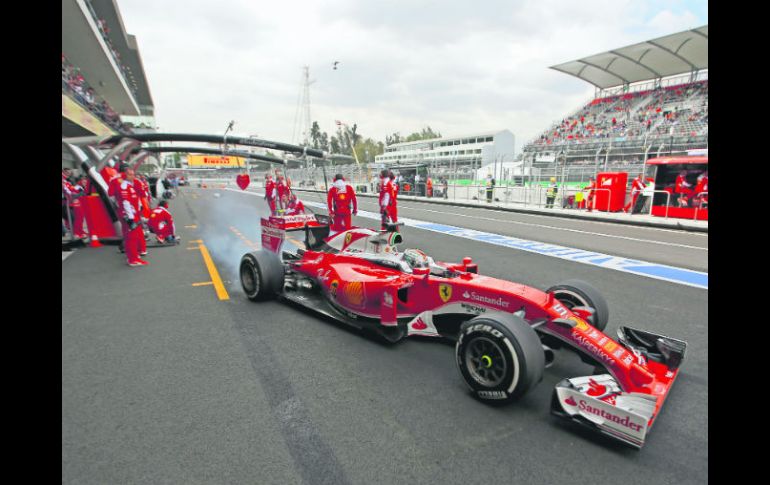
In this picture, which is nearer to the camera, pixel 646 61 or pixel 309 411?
pixel 309 411

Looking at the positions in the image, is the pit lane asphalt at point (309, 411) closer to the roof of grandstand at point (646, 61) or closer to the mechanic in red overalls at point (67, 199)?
the mechanic in red overalls at point (67, 199)

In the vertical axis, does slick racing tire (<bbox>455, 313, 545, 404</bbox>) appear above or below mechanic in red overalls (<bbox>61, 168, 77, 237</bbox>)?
below

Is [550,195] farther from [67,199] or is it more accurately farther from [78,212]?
[67,199]

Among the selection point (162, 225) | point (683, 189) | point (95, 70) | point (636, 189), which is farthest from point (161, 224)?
point (95, 70)

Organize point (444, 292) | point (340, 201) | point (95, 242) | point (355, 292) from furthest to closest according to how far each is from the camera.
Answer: point (95, 242)
point (340, 201)
point (355, 292)
point (444, 292)

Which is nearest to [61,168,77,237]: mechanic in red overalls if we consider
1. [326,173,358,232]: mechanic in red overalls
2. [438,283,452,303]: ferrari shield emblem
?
[326,173,358,232]: mechanic in red overalls

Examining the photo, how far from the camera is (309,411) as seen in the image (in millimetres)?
2752

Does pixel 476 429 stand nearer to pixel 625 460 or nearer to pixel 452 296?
pixel 625 460

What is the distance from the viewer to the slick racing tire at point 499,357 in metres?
2.63

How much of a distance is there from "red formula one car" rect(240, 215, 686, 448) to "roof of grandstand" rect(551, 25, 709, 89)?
36.9m

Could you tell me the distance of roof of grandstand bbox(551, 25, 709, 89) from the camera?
3222 centimetres

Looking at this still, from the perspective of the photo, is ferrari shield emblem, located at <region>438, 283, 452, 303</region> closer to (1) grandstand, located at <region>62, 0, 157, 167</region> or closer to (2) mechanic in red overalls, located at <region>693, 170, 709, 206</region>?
(1) grandstand, located at <region>62, 0, 157, 167</region>

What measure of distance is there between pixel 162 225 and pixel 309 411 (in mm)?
8426

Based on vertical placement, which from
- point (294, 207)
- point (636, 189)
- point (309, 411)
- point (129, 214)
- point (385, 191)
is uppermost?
point (636, 189)
